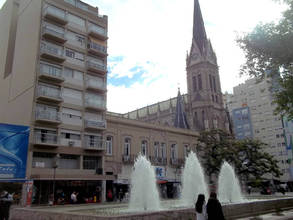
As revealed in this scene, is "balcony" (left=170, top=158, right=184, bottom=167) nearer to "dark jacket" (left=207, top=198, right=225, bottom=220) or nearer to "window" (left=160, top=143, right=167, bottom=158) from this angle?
"window" (left=160, top=143, right=167, bottom=158)

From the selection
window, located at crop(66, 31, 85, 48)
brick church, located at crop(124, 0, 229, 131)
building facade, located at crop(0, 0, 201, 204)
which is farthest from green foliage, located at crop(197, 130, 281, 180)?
brick church, located at crop(124, 0, 229, 131)

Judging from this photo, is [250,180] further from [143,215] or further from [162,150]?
[143,215]

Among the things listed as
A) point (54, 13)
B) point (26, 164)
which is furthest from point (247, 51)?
point (54, 13)

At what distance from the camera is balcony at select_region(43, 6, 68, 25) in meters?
30.0

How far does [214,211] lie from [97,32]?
30313 millimetres

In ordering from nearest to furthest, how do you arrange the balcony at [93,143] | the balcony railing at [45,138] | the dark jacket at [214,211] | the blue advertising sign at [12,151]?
the dark jacket at [214,211] → the blue advertising sign at [12,151] → the balcony railing at [45,138] → the balcony at [93,143]

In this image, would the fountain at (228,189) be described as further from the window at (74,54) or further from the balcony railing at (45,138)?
the window at (74,54)

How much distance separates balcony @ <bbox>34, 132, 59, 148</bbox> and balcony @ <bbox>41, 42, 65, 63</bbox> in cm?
794

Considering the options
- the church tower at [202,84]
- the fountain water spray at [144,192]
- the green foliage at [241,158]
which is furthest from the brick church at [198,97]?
the fountain water spray at [144,192]

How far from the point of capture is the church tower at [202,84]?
6247 centimetres

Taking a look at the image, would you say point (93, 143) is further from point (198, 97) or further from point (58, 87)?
point (198, 97)

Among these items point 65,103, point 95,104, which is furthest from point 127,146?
point 65,103

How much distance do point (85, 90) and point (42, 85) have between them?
481 centimetres

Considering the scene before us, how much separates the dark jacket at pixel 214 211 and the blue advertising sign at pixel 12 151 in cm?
1875
